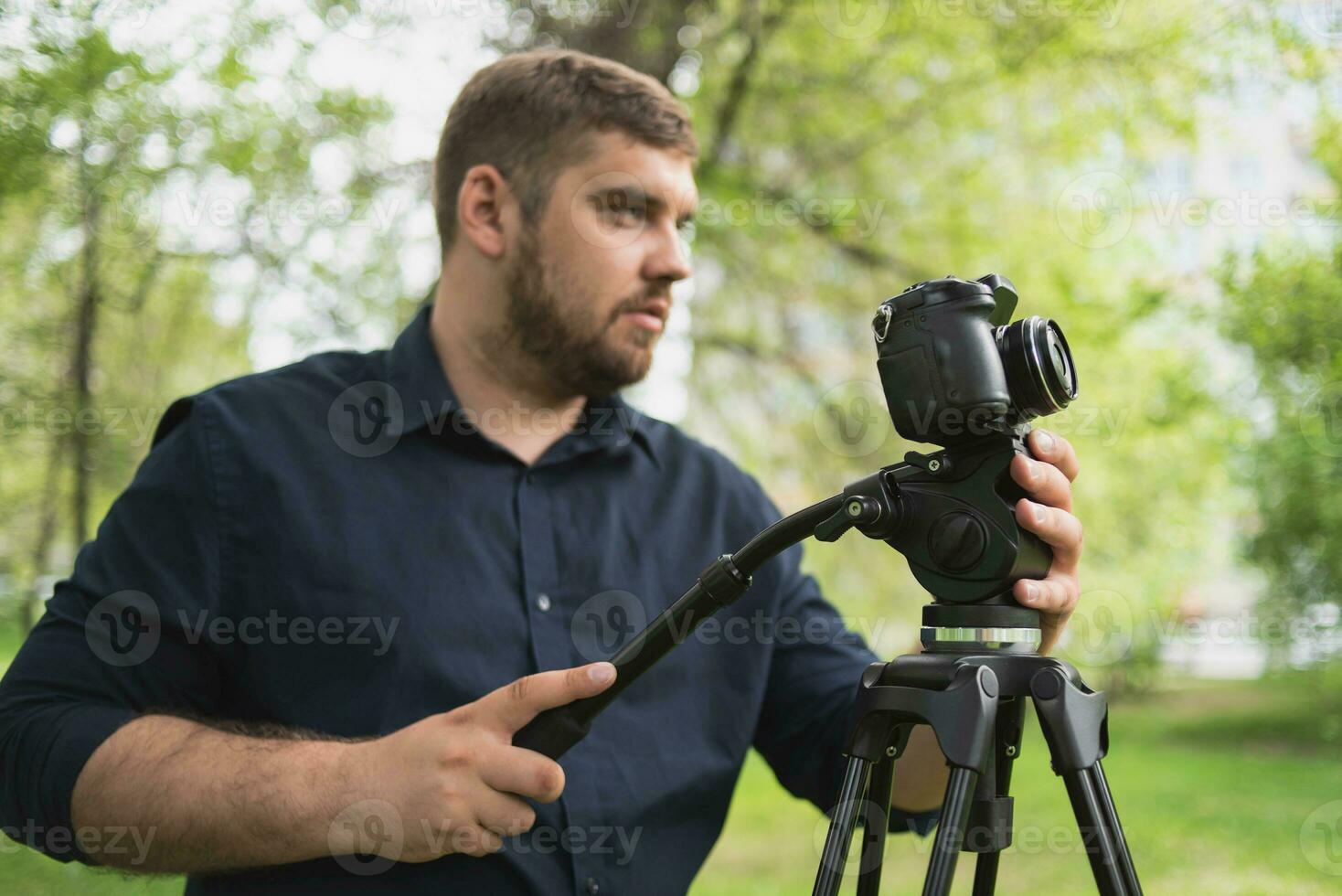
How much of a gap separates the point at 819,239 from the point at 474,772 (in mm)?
3819

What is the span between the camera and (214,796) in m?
1.11

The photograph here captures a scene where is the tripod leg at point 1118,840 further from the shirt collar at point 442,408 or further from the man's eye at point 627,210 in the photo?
the man's eye at point 627,210

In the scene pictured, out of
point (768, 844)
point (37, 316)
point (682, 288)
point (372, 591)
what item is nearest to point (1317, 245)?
point (682, 288)

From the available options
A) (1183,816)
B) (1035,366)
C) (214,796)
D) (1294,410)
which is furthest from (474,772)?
(1183,816)

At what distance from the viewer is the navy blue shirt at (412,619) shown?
125 centimetres

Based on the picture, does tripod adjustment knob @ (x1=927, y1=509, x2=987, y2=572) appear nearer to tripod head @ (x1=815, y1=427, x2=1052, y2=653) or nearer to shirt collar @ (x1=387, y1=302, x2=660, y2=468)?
tripod head @ (x1=815, y1=427, x2=1052, y2=653)

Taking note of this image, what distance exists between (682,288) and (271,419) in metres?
3.07

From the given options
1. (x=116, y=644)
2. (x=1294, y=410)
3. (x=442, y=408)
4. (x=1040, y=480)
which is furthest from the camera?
(x=1294, y=410)

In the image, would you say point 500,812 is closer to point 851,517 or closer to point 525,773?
point 525,773

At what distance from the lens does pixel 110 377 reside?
2414 millimetres

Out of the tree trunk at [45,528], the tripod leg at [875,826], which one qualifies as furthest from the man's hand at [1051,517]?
the tree trunk at [45,528]

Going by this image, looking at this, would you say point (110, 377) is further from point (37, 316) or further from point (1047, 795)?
point (1047, 795)

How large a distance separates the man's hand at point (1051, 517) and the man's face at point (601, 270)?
0.74m

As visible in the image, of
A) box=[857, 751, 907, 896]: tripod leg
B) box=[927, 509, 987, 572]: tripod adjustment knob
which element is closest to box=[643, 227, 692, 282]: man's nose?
box=[927, 509, 987, 572]: tripod adjustment knob
